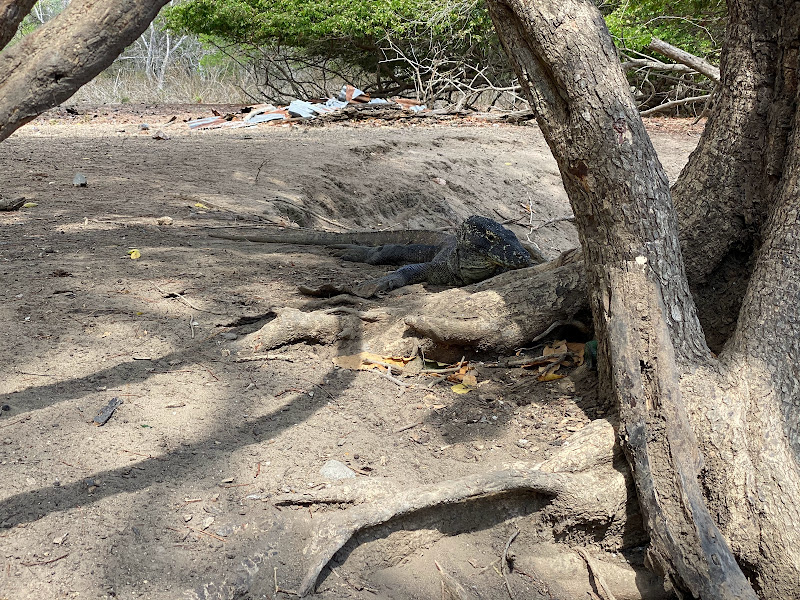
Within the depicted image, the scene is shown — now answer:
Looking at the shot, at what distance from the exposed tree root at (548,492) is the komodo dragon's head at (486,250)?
190 centimetres

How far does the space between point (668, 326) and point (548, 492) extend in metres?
0.76

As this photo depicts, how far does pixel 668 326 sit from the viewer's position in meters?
2.60

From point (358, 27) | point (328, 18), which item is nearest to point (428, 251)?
point (358, 27)

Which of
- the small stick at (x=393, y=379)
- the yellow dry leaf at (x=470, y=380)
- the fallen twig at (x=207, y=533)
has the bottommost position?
the fallen twig at (x=207, y=533)

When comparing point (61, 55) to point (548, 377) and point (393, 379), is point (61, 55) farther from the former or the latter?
point (548, 377)

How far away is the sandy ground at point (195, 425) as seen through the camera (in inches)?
87.2

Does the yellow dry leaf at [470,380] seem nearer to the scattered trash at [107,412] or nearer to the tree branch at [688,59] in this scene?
the scattered trash at [107,412]

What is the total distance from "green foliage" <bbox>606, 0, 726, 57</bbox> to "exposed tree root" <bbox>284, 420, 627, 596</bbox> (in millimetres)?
10460

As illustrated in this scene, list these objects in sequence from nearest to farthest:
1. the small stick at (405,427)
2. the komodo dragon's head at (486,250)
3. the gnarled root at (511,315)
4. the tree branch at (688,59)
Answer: the small stick at (405,427) < the gnarled root at (511,315) < the komodo dragon's head at (486,250) < the tree branch at (688,59)

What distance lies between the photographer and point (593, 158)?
2508mm

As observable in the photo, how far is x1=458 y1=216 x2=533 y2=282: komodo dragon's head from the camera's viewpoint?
457 centimetres

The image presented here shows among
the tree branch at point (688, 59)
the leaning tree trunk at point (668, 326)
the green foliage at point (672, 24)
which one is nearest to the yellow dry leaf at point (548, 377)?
the leaning tree trunk at point (668, 326)

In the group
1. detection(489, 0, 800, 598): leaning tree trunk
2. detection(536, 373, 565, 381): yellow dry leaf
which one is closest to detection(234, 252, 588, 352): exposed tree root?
detection(536, 373, 565, 381): yellow dry leaf

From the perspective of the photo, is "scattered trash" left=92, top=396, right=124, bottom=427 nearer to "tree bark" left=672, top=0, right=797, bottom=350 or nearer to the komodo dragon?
the komodo dragon
